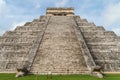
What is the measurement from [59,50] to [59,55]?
2.69 ft

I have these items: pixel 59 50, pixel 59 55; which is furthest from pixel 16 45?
pixel 59 55

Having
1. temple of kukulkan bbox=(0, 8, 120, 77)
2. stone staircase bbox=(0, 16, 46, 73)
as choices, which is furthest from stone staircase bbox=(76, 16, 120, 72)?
stone staircase bbox=(0, 16, 46, 73)

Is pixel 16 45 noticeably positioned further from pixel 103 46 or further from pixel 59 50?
pixel 103 46

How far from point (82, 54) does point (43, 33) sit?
17.2 ft

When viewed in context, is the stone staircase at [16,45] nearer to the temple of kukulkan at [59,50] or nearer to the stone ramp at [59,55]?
the temple of kukulkan at [59,50]

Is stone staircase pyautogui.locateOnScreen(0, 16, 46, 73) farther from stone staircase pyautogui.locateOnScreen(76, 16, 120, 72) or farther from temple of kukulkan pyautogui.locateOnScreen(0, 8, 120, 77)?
stone staircase pyautogui.locateOnScreen(76, 16, 120, 72)

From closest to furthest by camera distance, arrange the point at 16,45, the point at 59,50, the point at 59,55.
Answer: the point at 59,55 < the point at 59,50 < the point at 16,45

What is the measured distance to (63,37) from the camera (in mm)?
20516

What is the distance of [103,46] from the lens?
19.6 metres

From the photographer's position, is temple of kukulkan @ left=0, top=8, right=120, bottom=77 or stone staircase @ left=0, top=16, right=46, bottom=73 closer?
temple of kukulkan @ left=0, top=8, right=120, bottom=77

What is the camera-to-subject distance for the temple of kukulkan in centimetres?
1595

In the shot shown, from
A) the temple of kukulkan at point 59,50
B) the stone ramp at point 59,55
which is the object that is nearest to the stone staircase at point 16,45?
the temple of kukulkan at point 59,50

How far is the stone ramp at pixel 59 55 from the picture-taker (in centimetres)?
1554

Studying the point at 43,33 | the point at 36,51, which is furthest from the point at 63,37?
the point at 36,51
